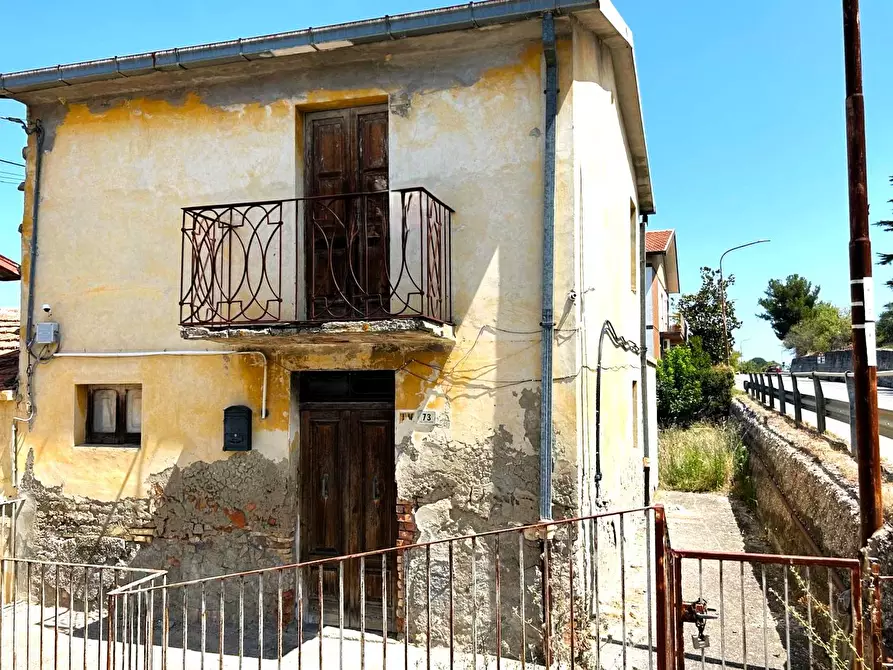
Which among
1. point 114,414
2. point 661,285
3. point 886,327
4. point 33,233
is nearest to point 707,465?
point 661,285

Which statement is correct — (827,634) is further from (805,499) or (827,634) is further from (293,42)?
(293,42)

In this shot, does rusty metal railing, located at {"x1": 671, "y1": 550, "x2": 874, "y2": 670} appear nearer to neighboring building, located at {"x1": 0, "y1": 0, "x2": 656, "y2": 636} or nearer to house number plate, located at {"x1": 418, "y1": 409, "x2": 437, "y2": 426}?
neighboring building, located at {"x1": 0, "y1": 0, "x2": 656, "y2": 636}

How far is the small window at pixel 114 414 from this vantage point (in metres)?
7.61

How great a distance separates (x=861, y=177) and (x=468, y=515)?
4.20 m

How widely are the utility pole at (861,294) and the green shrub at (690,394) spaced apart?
15271 mm

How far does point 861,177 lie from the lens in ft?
16.2

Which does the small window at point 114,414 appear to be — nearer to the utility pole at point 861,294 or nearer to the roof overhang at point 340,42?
the roof overhang at point 340,42

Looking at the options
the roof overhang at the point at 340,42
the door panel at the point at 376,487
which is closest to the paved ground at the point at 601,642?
the door panel at the point at 376,487

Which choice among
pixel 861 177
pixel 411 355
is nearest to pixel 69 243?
pixel 411 355

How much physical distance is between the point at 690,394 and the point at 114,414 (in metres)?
16.2

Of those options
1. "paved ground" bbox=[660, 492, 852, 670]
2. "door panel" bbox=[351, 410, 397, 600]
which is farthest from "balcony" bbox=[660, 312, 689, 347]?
"door panel" bbox=[351, 410, 397, 600]

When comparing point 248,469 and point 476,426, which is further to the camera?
point 248,469

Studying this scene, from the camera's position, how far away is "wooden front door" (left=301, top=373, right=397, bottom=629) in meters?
6.93

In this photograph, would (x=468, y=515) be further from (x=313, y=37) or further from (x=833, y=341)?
(x=833, y=341)
